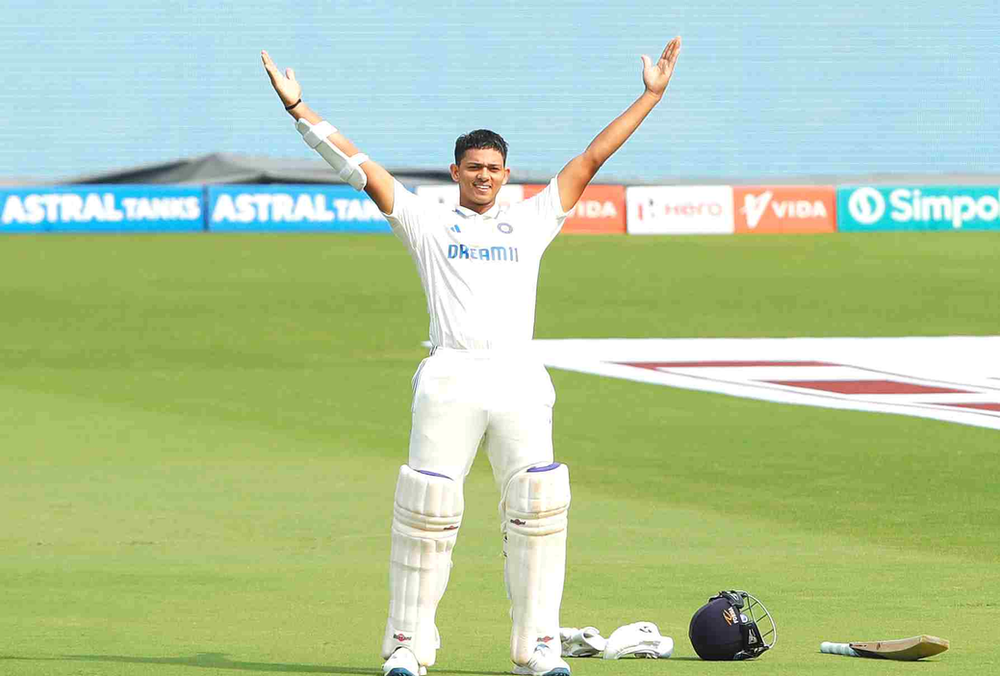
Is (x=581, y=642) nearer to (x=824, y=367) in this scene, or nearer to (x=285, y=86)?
(x=285, y=86)

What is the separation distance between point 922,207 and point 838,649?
30101mm

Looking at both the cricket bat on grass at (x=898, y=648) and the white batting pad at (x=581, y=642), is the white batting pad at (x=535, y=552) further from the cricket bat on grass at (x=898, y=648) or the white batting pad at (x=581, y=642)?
the cricket bat on grass at (x=898, y=648)

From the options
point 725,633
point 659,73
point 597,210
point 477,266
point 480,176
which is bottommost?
point 725,633

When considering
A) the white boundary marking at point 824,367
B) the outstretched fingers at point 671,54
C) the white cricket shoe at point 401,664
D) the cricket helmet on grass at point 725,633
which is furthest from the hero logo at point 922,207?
the white cricket shoe at point 401,664

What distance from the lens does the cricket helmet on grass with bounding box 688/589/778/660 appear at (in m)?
6.48

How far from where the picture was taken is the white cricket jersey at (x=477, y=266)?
6.12m

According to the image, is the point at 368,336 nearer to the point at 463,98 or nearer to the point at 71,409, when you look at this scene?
the point at 71,409

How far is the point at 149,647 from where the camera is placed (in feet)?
21.9

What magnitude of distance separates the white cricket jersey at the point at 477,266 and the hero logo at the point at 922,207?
29.9 meters

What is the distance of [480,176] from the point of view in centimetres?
620

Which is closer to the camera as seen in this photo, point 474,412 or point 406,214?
point 474,412

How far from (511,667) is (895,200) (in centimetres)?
3044

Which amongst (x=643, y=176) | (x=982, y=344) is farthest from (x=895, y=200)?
(x=982, y=344)

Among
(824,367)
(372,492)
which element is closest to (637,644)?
(372,492)
